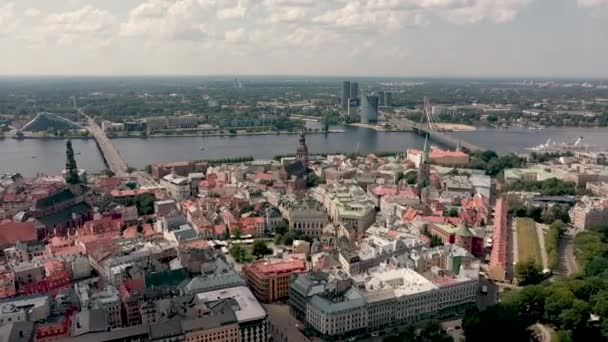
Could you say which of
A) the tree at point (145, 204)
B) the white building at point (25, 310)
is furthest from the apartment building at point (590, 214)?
the white building at point (25, 310)

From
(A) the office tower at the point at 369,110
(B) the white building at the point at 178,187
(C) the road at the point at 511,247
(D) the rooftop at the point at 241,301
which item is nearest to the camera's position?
(D) the rooftop at the point at 241,301

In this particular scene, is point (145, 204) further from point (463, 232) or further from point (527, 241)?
point (527, 241)

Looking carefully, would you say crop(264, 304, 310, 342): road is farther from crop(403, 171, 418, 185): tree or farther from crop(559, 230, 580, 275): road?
crop(403, 171, 418, 185): tree

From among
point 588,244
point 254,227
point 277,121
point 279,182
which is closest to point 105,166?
point 279,182

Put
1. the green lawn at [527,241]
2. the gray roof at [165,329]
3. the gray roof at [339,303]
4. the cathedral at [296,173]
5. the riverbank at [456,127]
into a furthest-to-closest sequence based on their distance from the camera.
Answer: the riverbank at [456,127], the cathedral at [296,173], the green lawn at [527,241], the gray roof at [339,303], the gray roof at [165,329]

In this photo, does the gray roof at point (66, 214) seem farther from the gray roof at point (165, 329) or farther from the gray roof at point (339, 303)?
the gray roof at point (339, 303)

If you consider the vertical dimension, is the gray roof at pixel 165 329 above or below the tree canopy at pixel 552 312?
above
